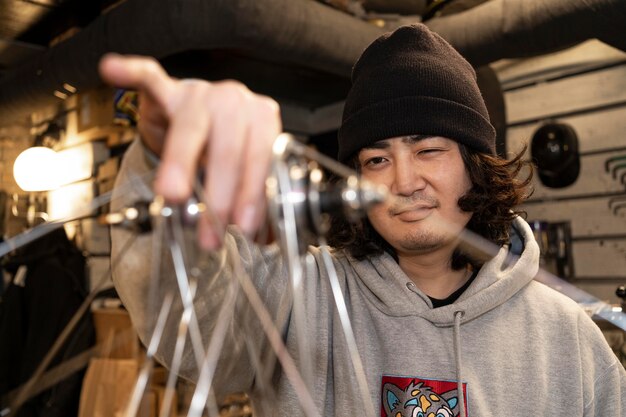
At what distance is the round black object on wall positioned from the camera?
2.03 m

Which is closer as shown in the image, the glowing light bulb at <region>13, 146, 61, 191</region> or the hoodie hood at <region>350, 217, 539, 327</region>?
the hoodie hood at <region>350, 217, 539, 327</region>

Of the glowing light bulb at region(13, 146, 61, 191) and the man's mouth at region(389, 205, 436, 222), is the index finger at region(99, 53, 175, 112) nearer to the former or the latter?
the man's mouth at region(389, 205, 436, 222)

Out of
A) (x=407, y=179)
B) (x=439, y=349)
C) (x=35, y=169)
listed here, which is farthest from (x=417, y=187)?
(x=35, y=169)

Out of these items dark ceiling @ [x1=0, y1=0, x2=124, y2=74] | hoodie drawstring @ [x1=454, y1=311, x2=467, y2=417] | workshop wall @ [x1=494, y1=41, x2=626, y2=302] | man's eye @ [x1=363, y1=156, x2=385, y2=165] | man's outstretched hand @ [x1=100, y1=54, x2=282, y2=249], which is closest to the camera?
man's outstretched hand @ [x1=100, y1=54, x2=282, y2=249]

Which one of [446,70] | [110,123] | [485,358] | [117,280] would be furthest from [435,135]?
[110,123]

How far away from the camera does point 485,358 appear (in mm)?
850

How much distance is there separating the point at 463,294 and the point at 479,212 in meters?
0.15

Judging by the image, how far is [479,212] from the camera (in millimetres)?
969

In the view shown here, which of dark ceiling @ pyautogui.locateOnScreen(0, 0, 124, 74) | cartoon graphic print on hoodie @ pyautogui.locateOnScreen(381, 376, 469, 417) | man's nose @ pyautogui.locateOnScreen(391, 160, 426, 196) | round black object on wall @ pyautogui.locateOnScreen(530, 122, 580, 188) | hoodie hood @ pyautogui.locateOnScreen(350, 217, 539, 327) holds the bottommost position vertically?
cartoon graphic print on hoodie @ pyautogui.locateOnScreen(381, 376, 469, 417)

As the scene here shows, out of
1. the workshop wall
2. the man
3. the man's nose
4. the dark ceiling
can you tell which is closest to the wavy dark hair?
the man

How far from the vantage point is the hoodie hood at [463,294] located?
881mm

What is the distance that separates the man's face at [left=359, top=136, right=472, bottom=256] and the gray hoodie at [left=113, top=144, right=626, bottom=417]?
0.29ft

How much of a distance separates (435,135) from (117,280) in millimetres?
545

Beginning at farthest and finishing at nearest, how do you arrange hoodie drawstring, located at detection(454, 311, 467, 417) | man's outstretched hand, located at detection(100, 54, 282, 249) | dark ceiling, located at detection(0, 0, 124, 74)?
dark ceiling, located at detection(0, 0, 124, 74), hoodie drawstring, located at detection(454, 311, 467, 417), man's outstretched hand, located at detection(100, 54, 282, 249)
